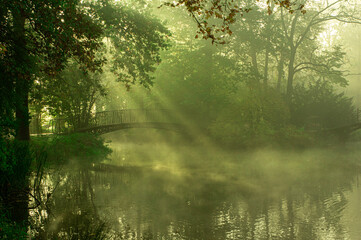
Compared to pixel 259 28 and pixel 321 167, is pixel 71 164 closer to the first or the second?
pixel 321 167

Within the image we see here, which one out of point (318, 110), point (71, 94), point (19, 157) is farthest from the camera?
point (318, 110)

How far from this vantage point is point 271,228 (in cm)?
932

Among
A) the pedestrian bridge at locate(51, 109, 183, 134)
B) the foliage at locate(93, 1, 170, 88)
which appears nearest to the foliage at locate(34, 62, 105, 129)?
the pedestrian bridge at locate(51, 109, 183, 134)

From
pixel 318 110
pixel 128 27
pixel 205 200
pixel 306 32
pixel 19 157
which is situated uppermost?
pixel 306 32

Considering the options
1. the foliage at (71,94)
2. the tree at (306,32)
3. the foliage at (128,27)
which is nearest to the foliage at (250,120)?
the tree at (306,32)

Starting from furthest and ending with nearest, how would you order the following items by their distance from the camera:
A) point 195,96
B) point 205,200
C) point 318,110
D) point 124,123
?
point 318,110
point 195,96
point 124,123
point 205,200

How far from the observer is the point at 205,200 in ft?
39.7

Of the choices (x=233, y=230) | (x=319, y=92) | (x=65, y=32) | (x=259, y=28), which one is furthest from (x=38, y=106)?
(x=319, y=92)

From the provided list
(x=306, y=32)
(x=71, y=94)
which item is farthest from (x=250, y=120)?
(x=71, y=94)

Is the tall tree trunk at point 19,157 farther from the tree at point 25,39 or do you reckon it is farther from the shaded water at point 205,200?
the shaded water at point 205,200

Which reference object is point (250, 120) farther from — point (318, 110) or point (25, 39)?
point (25, 39)

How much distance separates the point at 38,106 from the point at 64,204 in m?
10.8

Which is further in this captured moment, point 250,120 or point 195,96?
point 195,96

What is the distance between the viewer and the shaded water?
351 inches
